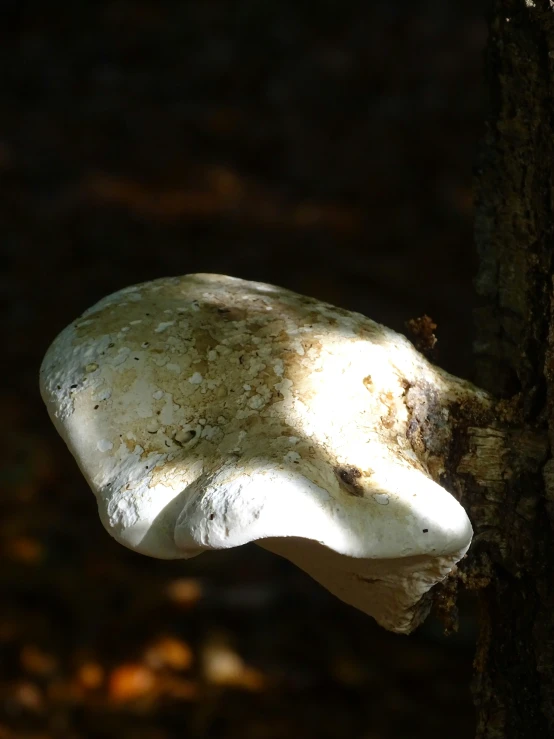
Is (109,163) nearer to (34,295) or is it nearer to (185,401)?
(34,295)

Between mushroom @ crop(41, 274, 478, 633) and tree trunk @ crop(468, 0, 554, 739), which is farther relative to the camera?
tree trunk @ crop(468, 0, 554, 739)

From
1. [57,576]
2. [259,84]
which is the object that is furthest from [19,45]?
Answer: [57,576]

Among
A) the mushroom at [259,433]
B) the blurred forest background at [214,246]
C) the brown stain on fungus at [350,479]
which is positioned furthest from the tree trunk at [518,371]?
the blurred forest background at [214,246]

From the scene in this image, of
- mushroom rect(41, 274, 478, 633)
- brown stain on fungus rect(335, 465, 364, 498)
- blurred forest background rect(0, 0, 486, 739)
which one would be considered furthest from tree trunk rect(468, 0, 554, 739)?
blurred forest background rect(0, 0, 486, 739)

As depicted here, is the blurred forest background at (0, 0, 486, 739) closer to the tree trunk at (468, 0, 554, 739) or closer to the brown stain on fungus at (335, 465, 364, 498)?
the tree trunk at (468, 0, 554, 739)

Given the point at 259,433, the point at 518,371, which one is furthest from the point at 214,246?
the point at 259,433

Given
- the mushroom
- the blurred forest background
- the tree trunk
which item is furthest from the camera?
the blurred forest background
